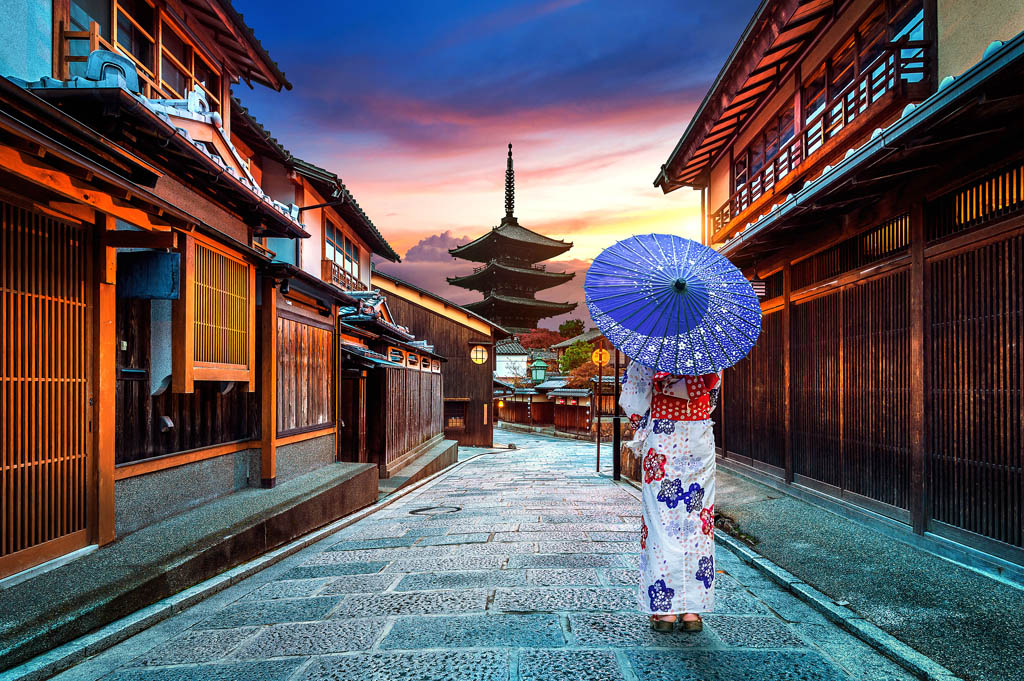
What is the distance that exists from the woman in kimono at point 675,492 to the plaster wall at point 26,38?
649cm

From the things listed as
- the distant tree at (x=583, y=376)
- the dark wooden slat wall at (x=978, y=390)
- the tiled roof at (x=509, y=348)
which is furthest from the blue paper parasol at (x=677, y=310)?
the tiled roof at (x=509, y=348)

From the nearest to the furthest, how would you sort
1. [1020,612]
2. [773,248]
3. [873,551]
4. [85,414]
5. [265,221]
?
[1020,612], [85,414], [873,551], [265,221], [773,248]

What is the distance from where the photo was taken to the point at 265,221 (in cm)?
923

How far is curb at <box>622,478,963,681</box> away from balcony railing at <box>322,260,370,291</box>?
42.4 feet

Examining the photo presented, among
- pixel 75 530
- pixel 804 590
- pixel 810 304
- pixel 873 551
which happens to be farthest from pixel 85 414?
pixel 810 304

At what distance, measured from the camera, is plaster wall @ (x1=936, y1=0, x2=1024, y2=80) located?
5.99 m

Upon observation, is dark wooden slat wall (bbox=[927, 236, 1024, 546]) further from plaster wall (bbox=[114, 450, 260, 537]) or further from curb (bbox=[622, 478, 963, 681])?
plaster wall (bbox=[114, 450, 260, 537])

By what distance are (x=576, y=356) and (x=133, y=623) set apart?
54.2 metres

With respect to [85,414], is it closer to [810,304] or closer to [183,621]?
[183,621]

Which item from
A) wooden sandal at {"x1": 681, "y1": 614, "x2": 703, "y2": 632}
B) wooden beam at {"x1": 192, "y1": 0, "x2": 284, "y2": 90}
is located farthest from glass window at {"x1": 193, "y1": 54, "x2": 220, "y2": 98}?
wooden sandal at {"x1": 681, "y1": 614, "x2": 703, "y2": 632}

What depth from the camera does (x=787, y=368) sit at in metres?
10.1

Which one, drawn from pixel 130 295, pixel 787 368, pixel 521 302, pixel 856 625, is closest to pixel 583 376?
pixel 521 302

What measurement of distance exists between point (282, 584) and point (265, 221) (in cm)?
580

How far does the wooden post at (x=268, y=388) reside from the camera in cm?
831
